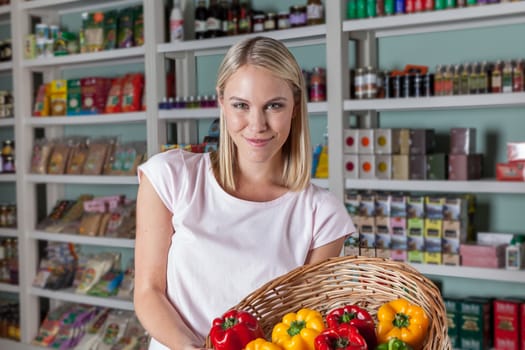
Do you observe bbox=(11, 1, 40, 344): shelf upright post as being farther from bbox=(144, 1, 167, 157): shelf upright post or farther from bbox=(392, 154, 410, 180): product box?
bbox=(392, 154, 410, 180): product box

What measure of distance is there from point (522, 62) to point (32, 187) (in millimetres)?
3270

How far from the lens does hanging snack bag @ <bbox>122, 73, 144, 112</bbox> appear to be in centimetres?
450

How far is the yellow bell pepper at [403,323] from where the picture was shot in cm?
141

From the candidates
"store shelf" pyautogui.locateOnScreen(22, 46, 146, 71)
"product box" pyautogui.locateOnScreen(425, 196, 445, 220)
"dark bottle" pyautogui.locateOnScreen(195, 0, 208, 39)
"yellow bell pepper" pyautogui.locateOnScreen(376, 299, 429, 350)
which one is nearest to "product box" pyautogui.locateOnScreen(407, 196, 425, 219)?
"product box" pyautogui.locateOnScreen(425, 196, 445, 220)

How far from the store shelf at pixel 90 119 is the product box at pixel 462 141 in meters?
1.85

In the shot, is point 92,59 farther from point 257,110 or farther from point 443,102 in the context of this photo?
point 257,110

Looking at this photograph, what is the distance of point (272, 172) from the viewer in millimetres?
1915

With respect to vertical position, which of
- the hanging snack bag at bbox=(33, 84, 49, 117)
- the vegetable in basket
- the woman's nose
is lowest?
the vegetable in basket

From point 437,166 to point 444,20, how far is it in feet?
2.23

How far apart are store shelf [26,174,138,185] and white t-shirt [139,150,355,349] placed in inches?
101

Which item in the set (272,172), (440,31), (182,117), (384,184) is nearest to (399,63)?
(440,31)

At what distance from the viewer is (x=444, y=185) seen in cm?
341

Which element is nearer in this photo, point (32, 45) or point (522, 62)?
point (522, 62)

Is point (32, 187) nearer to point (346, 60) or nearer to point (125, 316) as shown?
point (125, 316)
